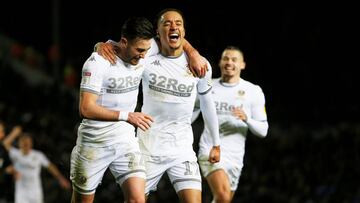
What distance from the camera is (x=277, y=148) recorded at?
55.2 ft

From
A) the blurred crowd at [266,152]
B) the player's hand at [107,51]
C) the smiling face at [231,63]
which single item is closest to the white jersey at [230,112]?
the smiling face at [231,63]

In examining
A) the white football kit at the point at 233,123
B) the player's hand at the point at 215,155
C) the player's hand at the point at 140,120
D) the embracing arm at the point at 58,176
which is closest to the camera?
the player's hand at the point at 140,120

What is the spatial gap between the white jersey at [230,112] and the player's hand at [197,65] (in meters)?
1.45

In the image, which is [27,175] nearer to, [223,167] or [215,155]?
[223,167]

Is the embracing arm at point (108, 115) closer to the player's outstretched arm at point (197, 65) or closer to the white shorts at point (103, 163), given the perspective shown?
the white shorts at point (103, 163)

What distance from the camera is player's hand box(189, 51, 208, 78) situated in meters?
7.89

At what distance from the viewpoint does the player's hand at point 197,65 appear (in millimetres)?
7895

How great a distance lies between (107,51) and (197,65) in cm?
85

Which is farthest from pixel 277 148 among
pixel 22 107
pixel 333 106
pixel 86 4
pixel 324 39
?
pixel 86 4

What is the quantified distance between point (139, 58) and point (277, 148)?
31.5 feet

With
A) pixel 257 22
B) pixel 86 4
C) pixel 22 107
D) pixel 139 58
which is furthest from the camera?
pixel 86 4

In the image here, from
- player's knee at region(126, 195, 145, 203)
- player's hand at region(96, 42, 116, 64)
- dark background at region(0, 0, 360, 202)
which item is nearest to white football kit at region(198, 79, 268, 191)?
player's knee at region(126, 195, 145, 203)

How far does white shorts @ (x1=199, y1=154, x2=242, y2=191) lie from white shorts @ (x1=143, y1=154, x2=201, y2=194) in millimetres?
1158

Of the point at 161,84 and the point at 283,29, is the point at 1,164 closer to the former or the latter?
the point at 161,84
